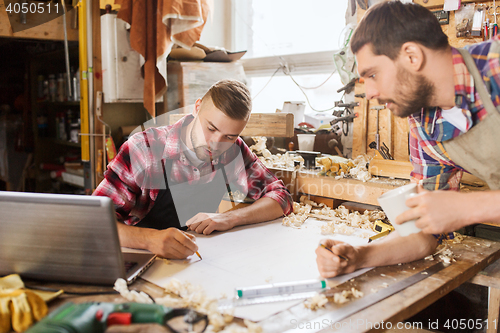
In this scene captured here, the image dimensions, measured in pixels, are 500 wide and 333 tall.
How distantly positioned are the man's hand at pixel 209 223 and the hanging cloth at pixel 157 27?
55.6 inches

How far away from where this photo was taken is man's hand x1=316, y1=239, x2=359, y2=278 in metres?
0.94

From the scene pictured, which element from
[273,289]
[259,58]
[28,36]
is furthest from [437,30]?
[28,36]

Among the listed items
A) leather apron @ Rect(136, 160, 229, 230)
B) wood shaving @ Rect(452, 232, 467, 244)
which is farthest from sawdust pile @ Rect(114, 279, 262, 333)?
wood shaving @ Rect(452, 232, 467, 244)

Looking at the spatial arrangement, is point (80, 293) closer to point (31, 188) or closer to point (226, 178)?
point (226, 178)

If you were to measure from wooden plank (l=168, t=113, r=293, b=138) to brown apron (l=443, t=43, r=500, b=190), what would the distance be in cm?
85

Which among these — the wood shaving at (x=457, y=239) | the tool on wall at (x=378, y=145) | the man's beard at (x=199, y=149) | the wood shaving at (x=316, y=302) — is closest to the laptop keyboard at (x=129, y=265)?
the wood shaving at (x=316, y=302)

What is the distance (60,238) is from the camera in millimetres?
821

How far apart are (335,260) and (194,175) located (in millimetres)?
790

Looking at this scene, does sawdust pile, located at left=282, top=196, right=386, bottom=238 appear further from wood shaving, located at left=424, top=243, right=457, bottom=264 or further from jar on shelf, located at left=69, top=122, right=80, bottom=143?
jar on shelf, located at left=69, top=122, right=80, bottom=143

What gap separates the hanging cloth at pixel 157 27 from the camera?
238 cm

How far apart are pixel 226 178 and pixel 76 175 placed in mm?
1904

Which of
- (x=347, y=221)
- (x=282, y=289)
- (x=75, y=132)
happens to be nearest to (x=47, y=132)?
(x=75, y=132)

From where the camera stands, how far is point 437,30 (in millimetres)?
925

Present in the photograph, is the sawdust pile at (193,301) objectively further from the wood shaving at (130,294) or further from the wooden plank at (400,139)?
the wooden plank at (400,139)
